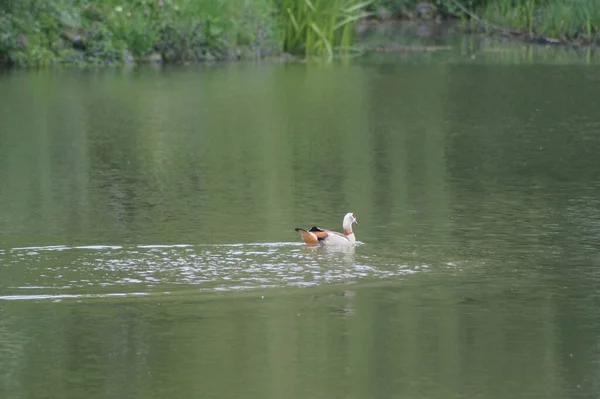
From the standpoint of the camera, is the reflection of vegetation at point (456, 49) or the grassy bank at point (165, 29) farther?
the reflection of vegetation at point (456, 49)

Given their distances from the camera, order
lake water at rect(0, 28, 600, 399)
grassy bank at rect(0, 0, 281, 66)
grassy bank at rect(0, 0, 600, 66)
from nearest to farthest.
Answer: lake water at rect(0, 28, 600, 399) < grassy bank at rect(0, 0, 281, 66) < grassy bank at rect(0, 0, 600, 66)

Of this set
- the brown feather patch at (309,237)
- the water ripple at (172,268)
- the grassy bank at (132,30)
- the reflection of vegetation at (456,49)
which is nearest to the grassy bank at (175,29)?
the grassy bank at (132,30)

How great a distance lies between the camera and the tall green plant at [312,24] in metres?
29.5

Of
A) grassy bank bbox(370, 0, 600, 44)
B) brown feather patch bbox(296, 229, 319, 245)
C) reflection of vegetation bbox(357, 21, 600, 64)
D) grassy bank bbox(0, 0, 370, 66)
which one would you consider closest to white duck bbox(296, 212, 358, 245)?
brown feather patch bbox(296, 229, 319, 245)

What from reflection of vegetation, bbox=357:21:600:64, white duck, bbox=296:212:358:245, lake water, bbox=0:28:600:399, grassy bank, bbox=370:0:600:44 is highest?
grassy bank, bbox=370:0:600:44

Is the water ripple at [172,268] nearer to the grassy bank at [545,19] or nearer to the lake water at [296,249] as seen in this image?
the lake water at [296,249]

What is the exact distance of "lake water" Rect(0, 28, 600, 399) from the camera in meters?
7.54

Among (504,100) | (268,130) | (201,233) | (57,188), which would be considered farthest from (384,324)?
(504,100)

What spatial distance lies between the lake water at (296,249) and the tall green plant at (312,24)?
26.8ft

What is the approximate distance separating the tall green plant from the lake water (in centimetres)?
817

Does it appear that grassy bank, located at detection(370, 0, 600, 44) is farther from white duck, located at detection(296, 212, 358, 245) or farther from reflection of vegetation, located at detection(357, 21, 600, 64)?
white duck, located at detection(296, 212, 358, 245)

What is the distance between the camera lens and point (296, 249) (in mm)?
10617

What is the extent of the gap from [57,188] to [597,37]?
65.8 ft

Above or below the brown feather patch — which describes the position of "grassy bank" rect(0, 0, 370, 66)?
above
